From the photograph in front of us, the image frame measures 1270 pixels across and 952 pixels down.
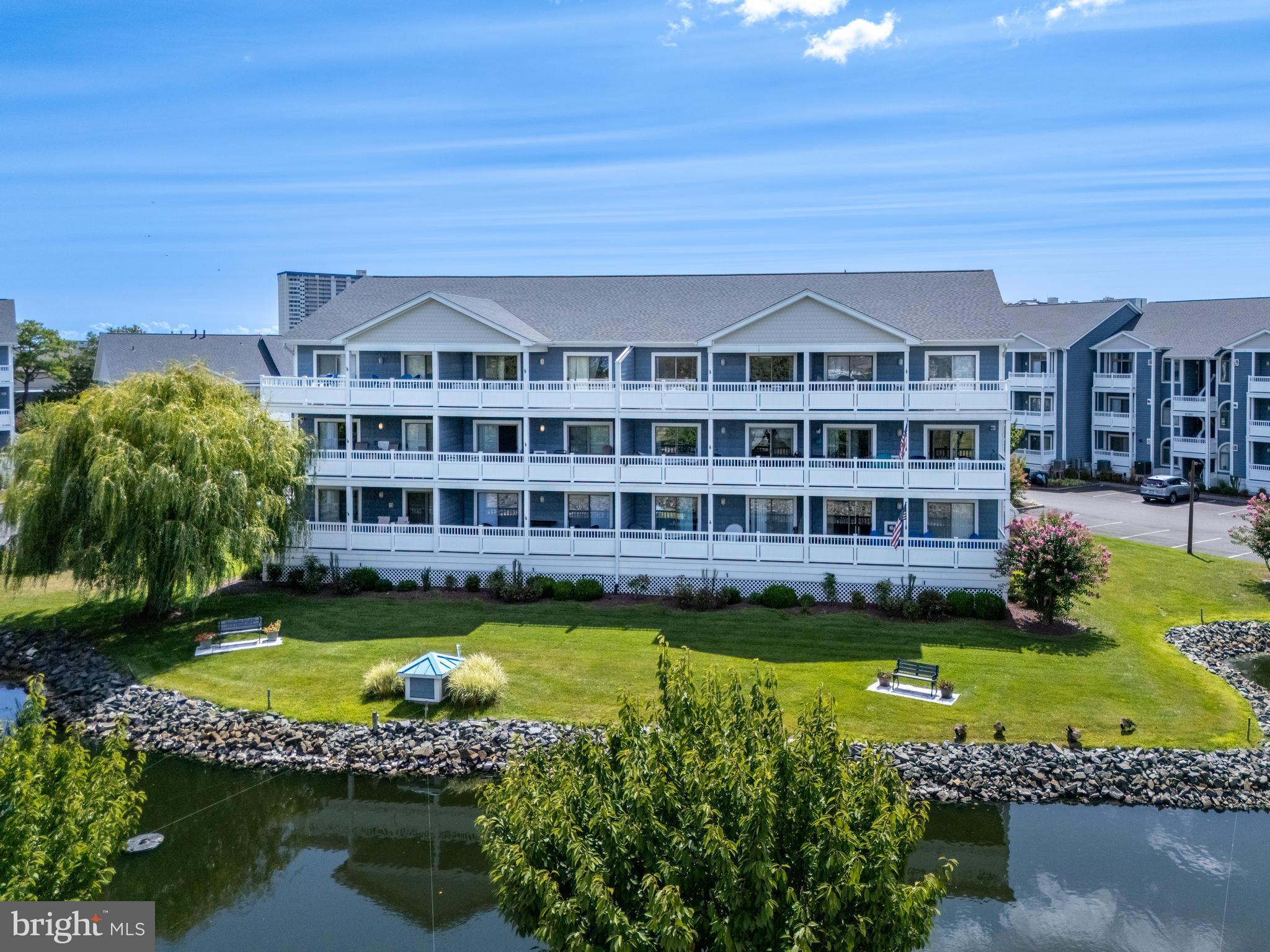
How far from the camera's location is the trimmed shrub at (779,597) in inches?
1350

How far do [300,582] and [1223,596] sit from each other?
32643mm

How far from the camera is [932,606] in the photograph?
32.7 meters

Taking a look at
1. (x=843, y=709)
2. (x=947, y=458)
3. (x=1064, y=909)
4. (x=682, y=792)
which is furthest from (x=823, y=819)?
(x=947, y=458)

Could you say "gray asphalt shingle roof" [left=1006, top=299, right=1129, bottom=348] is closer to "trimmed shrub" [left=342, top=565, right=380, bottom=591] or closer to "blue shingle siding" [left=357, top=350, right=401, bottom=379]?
"blue shingle siding" [left=357, top=350, right=401, bottom=379]

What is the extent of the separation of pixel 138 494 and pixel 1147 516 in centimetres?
4430

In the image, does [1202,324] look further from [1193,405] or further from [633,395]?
[633,395]

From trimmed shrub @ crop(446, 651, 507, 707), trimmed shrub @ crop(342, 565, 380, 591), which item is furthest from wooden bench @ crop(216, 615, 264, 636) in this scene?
trimmed shrub @ crop(446, 651, 507, 707)

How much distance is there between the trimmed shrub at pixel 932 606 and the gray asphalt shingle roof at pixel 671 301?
9270mm

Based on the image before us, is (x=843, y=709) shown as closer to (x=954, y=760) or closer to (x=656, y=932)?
(x=954, y=760)

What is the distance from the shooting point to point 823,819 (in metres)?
11.6

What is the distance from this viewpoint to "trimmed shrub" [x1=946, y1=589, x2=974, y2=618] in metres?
32.7

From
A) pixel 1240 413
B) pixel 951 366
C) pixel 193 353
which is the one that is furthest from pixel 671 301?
pixel 193 353

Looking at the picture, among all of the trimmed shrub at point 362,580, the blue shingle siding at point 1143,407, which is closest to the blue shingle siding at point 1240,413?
the blue shingle siding at point 1143,407

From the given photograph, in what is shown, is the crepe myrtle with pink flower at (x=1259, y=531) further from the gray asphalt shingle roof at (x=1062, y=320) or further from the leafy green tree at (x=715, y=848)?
the leafy green tree at (x=715, y=848)
